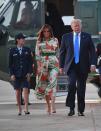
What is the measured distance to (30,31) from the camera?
17.5 meters

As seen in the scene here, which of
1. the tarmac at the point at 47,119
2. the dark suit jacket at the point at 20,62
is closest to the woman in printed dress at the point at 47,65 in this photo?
the dark suit jacket at the point at 20,62

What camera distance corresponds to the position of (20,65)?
44.4 feet

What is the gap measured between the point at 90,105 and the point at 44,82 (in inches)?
78.8

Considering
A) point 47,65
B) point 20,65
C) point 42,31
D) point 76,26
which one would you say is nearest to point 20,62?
point 20,65

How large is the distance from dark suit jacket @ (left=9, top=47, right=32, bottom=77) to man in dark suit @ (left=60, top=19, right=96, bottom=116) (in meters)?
0.90

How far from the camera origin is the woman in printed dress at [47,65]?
13.6m

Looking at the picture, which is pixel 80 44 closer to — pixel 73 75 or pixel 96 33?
pixel 73 75

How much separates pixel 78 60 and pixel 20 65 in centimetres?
127

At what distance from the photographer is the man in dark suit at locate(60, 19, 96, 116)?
12828 millimetres

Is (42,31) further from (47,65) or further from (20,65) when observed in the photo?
(20,65)

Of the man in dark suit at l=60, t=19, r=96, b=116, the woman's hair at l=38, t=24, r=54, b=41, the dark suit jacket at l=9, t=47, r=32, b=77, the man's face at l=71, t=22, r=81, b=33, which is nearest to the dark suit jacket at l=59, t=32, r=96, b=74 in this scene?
the man in dark suit at l=60, t=19, r=96, b=116

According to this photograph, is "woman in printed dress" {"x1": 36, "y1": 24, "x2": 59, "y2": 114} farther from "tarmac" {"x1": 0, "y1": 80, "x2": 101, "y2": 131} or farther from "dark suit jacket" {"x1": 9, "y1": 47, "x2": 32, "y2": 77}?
"tarmac" {"x1": 0, "y1": 80, "x2": 101, "y2": 131}

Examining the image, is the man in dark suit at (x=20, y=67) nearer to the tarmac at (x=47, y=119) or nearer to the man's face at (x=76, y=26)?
the tarmac at (x=47, y=119)

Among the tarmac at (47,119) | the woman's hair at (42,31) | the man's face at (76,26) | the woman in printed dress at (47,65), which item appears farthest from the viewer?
the woman in printed dress at (47,65)
